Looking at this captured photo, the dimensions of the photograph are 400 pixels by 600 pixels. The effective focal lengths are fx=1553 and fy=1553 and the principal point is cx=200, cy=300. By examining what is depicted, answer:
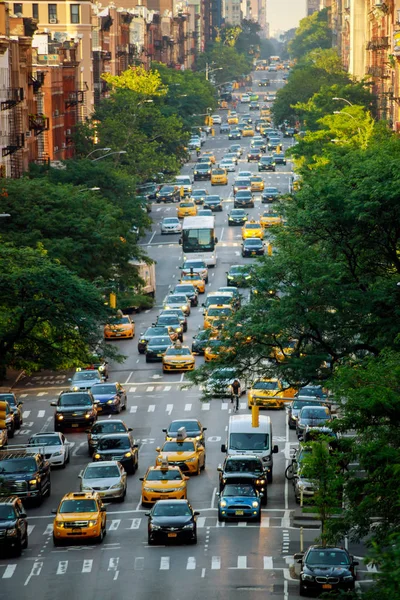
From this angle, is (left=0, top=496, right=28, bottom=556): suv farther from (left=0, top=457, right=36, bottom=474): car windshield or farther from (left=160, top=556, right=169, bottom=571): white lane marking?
(left=0, top=457, right=36, bottom=474): car windshield

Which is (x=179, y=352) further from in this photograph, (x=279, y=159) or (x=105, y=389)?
(x=279, y=159)

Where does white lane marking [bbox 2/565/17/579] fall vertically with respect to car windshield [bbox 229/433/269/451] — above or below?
above

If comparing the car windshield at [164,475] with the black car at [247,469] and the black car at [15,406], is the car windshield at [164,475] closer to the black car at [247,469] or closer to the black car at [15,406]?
the black car at [247,469]

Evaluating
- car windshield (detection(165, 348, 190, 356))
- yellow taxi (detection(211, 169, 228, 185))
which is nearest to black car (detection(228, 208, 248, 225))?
yellow taxi (detection(211, 169, 228, 185))

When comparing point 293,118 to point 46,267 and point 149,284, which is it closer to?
point 149,284

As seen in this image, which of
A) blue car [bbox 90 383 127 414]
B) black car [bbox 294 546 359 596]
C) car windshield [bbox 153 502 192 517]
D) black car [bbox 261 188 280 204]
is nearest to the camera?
black car [bbox 294 546 359 596]

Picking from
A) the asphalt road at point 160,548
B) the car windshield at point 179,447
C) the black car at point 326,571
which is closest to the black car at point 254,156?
the asphalt road at point 160,548

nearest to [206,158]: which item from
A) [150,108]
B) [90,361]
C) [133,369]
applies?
[150,108]
